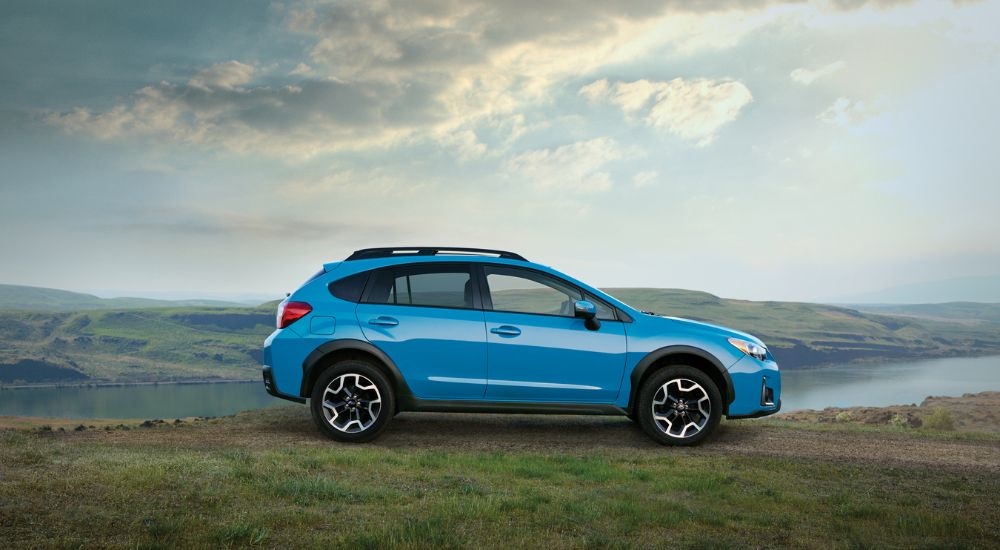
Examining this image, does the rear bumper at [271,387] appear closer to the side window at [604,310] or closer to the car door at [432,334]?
the car door at [432,334]

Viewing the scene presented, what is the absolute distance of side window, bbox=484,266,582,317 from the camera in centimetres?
912

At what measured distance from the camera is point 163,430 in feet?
35.2

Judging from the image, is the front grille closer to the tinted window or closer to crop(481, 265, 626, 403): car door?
crop(481, 265, 626, 403): car door

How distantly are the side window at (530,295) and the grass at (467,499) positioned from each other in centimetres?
169

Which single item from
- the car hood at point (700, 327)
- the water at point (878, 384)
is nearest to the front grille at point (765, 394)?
the car hood at point (700, 327)

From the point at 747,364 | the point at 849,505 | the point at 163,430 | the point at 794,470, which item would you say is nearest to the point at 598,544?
the point at 849,505

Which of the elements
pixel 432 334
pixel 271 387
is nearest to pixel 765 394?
pixel 432 334

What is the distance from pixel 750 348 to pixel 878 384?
163m

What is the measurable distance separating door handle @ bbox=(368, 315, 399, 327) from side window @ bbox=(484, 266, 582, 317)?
1193 millimetres

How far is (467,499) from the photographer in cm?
636

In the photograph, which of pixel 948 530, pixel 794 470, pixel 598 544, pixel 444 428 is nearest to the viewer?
pixel 598 544

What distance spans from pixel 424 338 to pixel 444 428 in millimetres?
2033

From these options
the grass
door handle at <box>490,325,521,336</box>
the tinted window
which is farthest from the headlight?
the tinted window

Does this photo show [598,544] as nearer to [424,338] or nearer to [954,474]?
[424,338]
